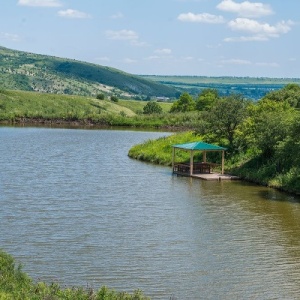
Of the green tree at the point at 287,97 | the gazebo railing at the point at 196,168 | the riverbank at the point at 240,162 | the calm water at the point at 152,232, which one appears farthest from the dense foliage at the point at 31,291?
the green tree at the point at 287,97

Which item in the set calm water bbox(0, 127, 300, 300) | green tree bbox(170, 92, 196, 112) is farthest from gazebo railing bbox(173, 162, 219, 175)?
green tree bbox(170, 92, 196, 112)

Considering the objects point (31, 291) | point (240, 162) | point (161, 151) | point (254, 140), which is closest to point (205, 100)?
point (161, 151)

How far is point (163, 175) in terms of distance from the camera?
49.2 meters

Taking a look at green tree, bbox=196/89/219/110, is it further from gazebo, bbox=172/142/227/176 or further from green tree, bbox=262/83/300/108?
gazebo, bbox=172/142/227/176

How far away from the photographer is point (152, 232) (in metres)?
29.6

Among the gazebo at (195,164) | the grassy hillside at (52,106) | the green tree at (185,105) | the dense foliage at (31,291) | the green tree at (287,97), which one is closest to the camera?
the dense foliage at (31,291)

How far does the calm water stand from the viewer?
22656mm

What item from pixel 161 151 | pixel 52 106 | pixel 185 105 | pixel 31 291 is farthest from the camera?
pixel 52 106

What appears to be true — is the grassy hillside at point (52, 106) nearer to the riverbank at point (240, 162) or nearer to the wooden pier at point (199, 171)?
the riverbank at point (240, 162)

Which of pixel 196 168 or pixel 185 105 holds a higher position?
pixel 185 105

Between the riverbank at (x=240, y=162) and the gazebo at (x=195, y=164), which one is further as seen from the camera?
the gazebo at (x=195, y=164)

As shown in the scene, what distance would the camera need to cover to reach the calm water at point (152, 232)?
2266 cm

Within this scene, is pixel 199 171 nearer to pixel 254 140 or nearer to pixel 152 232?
pixel 254 140

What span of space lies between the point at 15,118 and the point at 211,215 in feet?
286
